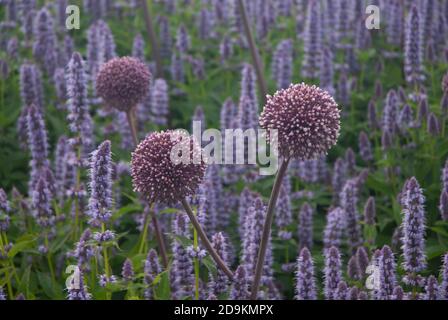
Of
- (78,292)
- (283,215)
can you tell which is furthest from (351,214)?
(78,292)

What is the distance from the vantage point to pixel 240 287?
215 inches

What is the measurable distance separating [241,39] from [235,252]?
4.05 meters

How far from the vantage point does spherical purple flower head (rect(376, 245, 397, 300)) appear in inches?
209

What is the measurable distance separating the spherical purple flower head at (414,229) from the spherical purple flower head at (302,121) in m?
0.95

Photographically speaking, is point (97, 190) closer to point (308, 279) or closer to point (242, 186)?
point (308, 279)

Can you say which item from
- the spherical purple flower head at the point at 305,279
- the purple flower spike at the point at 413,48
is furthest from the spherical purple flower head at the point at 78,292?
the purple flower spike at the point at 413,48

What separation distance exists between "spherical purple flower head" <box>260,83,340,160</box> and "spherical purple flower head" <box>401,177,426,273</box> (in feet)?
3.13

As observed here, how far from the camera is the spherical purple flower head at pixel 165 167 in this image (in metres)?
4.76

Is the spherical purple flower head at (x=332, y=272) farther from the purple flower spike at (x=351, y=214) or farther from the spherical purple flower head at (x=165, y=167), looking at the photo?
the spherical purple flower head at (x=165, y=167)

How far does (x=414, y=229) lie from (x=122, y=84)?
270cm

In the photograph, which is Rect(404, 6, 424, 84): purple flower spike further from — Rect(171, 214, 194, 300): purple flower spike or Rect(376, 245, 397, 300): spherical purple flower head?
Rect(171, 214, 194, 300): purple flower spike

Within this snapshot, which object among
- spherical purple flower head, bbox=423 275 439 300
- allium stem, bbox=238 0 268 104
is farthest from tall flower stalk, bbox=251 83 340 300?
allium stem, bbox=238 0 268 104

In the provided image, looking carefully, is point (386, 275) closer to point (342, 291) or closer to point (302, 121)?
point (342, 291)
